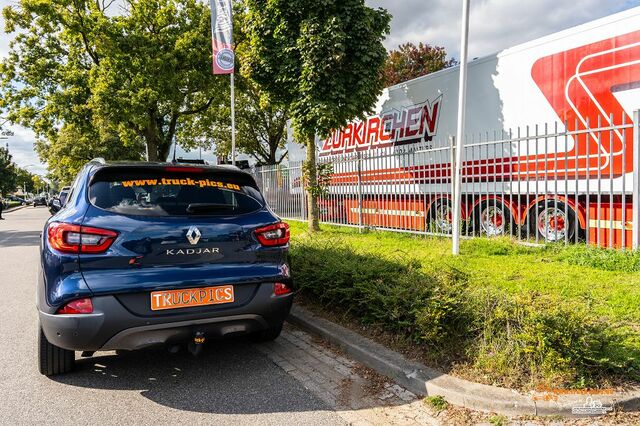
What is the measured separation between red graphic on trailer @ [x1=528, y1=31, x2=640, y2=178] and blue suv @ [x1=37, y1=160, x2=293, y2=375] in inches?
201

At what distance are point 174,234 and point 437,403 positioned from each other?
7.06 ft

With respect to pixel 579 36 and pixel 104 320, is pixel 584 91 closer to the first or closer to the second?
pixel 579 36

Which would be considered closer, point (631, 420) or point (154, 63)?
point (631, 420)

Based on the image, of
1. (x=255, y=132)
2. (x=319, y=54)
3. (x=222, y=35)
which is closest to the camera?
(x=319, y=54)

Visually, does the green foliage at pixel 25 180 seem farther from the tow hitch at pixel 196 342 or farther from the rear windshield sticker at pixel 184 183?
the tow hitch at pixel 196 342

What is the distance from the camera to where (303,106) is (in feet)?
31.1

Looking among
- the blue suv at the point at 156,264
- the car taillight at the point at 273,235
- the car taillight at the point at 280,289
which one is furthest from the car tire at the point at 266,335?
the car taillight at the point at 273,235

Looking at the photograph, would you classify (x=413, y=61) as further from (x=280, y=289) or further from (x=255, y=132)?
(x=280, y=289)

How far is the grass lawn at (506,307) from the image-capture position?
10.0 ft

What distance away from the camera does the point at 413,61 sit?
31125 mm

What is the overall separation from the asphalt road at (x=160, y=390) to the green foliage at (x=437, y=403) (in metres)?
0.61

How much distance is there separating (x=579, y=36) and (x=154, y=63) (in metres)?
17.9

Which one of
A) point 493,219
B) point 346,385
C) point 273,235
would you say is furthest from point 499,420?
point 493,219

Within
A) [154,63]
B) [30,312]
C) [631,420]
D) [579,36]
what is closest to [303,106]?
[579,36]
